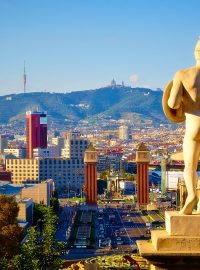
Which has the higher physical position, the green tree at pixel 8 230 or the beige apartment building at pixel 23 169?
the beige apartment building at pixel 23 169

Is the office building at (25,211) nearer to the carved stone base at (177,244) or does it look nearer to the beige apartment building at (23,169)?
the carved stone base at (177,244)

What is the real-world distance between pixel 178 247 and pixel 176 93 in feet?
3.26

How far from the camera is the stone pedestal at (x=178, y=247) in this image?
4.45 m

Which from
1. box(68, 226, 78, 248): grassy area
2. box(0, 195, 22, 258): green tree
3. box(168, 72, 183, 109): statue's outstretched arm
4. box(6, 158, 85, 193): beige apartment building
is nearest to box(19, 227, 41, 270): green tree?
box(0, 195, 22, 258): green tree

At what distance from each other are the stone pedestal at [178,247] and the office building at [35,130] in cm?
9745

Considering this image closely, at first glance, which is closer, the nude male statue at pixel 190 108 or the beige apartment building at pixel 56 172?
the nude male statue at pixel 190 108

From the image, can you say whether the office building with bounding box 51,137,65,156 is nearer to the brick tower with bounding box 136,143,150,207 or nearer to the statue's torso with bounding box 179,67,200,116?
the brick tower with bounding box 136,143,150,207

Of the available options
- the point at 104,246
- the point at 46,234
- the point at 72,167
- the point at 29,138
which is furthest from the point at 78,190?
the point at 46,234

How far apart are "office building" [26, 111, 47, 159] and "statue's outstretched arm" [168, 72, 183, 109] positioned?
97.2 m

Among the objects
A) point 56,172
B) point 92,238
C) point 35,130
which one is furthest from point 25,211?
point 35,130

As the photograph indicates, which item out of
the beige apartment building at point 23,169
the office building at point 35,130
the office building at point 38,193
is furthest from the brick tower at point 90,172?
the office building at point 35,130

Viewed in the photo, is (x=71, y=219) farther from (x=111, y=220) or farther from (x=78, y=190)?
(x=78, y=190)

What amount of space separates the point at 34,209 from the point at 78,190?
38385 mm

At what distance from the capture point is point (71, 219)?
50.1 metres
